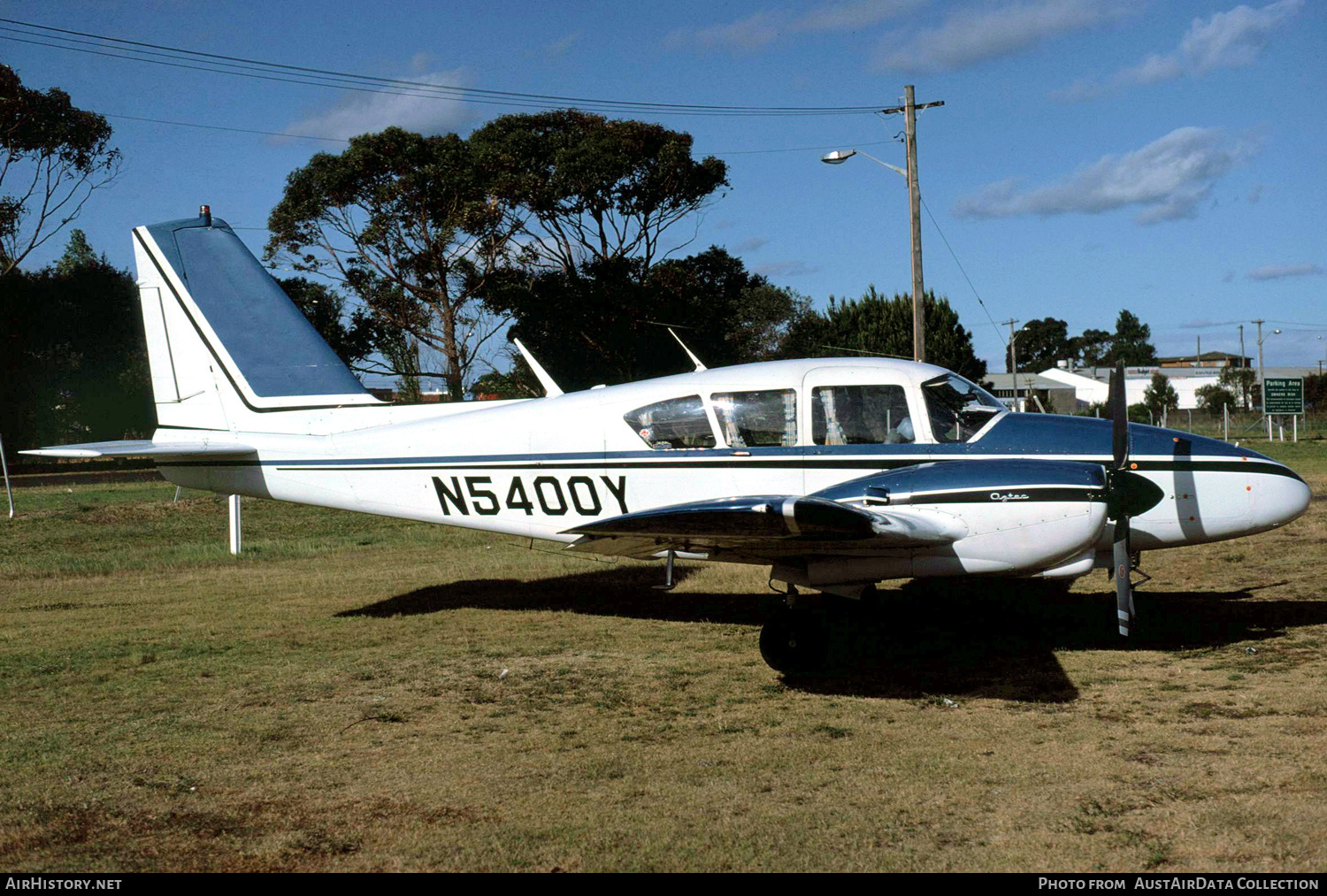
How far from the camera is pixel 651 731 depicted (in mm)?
6367

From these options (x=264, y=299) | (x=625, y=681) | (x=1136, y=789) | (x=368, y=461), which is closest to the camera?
(x=1136, y=789)

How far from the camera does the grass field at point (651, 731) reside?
448 cm

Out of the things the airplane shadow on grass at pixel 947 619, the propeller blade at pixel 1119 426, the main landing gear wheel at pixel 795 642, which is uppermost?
the propeller blade at pixel 1119 426

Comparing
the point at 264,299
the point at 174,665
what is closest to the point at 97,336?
the point at 264,299

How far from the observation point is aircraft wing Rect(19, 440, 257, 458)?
9.28m

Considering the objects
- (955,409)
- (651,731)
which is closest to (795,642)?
(651,731)

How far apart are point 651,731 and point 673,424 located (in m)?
3.19

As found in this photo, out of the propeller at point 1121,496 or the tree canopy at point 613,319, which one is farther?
the tree canopy at point 613,319

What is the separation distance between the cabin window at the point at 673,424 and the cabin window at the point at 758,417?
0.17 meters

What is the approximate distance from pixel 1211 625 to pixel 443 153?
103 ft

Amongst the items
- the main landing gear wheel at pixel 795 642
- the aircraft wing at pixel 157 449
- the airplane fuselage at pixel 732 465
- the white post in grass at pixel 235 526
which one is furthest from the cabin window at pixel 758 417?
the white post in grass at pixel 235 526

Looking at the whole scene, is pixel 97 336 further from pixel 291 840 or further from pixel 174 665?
pixel 291 840

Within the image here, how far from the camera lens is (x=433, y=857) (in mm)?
4371

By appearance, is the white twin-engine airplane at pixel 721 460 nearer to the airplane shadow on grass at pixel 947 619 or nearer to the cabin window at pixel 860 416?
the cabin window at pixel 860 416
